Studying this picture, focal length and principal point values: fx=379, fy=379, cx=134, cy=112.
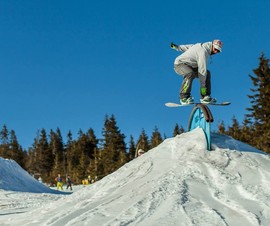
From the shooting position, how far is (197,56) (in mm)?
8086

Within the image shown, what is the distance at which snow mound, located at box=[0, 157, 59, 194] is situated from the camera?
18183 millimetres

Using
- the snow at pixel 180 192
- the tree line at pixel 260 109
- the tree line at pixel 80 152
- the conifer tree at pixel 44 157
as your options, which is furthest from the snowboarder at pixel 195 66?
the conifer tree at pixel 44 157

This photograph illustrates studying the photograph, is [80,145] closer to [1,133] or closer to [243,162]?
[1,133]

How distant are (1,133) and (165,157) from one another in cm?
9924

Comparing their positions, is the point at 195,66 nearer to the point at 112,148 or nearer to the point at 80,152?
the point at 112,148

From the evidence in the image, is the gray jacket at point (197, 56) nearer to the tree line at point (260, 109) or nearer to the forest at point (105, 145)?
the forest at point (105, 145)

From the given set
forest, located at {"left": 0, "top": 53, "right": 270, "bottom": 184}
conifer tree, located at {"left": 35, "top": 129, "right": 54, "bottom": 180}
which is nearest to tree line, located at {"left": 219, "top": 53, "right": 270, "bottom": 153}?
forest, located at {"left": 0, "top": 53, "right": 270, "bottom": 184}

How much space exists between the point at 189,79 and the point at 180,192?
3.57 m

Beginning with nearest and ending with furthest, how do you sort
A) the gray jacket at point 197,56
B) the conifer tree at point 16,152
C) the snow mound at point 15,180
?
the gray jacket at point 197,56, the snow mound at point 15,180, the conifer tree at point 16,152

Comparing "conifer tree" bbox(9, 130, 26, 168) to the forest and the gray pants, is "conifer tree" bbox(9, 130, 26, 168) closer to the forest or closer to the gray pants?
the forest

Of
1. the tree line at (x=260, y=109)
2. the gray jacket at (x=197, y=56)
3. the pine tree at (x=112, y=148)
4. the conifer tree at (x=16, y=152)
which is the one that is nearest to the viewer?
the gray jacket at (x=197, y=56)

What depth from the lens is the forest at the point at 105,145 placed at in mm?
34700

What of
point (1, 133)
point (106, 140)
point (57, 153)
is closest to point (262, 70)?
point (106, 140)

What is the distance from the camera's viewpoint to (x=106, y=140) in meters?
67.8
